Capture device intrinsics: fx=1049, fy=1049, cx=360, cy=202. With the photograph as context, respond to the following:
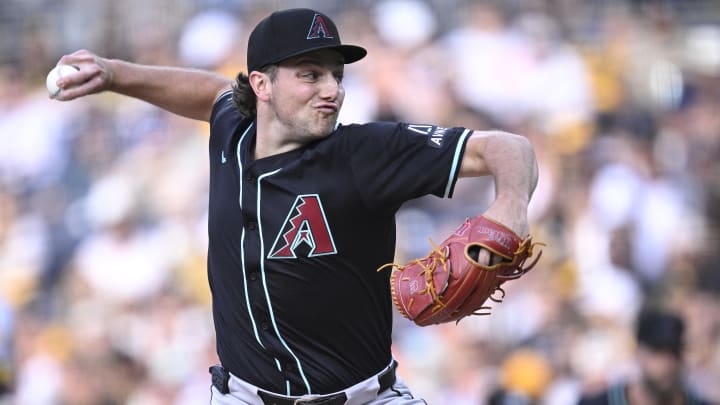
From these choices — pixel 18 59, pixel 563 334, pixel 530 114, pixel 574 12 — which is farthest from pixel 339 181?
pixel 18 59

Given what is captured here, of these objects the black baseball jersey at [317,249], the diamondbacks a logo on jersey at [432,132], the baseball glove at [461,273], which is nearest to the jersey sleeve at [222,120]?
the black baseball jersey at [317,249]

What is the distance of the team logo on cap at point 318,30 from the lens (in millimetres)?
3570

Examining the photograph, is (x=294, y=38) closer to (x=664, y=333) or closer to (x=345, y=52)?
(x=345, y=52)

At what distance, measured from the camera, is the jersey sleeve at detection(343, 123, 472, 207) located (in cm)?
342

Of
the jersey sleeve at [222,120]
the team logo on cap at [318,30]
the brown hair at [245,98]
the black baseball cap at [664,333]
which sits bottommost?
the black baseball cap at [664,333]

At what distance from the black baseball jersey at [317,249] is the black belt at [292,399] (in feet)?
0.09

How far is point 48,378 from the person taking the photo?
26.3 feet

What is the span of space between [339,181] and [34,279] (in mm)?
5428

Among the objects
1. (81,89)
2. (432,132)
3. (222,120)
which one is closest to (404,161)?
(432,132)

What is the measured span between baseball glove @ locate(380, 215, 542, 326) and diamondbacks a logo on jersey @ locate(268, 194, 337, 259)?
1.06ft

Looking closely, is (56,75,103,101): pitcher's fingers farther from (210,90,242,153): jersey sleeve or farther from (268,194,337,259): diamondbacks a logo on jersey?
(268,194,337,259): diamondbacks a logo on jersey

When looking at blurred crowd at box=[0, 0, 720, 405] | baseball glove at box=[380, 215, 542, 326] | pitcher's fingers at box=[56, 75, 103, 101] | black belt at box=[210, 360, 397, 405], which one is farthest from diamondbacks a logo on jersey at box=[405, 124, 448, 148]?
blurred crowd at box=[0, 0, 720, 405]

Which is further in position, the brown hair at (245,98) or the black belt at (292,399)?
the brown hair at (245,98)

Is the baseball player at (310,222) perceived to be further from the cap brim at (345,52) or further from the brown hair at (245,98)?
the brown hair at (245,98)
